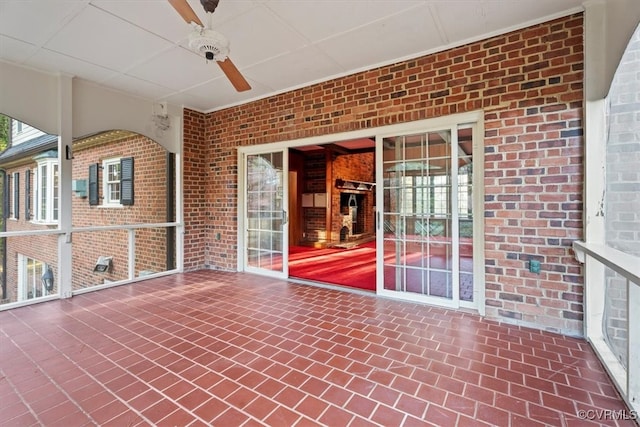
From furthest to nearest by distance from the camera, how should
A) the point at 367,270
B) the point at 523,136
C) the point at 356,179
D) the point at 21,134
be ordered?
the point at 356,179
the point at 21,134
the point at 367,270
the point at 523,136

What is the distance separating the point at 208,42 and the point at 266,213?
3396 millimetres

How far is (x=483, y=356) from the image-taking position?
233cm

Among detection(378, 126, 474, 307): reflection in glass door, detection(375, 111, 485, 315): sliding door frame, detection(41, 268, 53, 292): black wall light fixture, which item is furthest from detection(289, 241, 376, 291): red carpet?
detection(41, 268, 53, 292): black wall light fixture

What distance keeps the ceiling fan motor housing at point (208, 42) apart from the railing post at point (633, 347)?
2873 mm

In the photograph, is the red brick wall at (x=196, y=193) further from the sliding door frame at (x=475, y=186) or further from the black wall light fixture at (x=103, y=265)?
the sliding door frame at (x=475, y=186)

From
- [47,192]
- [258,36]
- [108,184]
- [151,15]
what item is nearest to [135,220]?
[108,184]

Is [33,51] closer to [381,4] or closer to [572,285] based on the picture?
[381,4]

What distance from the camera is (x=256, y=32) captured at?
9.73 ft

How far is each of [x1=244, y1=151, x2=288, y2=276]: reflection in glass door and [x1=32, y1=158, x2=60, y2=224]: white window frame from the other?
3774 mm

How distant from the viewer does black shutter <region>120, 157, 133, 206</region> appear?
5840 millimetres

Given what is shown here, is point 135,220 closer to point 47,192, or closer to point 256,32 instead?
point 47,192

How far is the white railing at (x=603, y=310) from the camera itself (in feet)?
5.59

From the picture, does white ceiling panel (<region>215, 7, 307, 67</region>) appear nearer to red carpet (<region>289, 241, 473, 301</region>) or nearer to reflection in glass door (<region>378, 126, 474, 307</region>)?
reflection in glass door (<region>378, 126, 474, 307</region>)

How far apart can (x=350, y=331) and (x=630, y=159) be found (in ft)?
9.15
